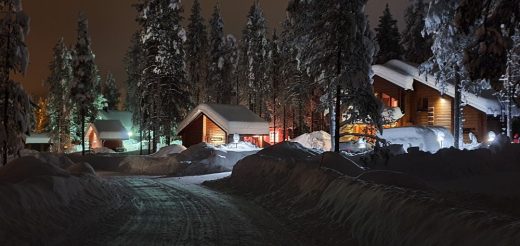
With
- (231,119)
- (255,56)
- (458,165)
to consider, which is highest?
(255,56)

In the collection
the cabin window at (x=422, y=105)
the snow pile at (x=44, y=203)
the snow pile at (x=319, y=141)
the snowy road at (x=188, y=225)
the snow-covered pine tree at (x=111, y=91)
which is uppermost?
the snow-covered pine tree at (x=111, y=91)

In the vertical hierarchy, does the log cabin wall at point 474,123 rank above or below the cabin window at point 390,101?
below

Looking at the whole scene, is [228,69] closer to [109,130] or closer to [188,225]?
[109,130]

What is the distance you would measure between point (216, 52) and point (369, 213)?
193 feet

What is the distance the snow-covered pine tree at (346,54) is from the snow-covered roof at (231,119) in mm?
23565

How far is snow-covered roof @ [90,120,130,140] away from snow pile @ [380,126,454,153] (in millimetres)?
47385

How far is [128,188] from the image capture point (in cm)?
2136

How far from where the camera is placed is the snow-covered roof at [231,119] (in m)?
48.7

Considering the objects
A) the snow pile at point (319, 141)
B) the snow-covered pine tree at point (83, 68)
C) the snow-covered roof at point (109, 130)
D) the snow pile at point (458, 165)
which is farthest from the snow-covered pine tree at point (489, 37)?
the snow-covered roof at point (109, 130)

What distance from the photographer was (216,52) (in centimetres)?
6738

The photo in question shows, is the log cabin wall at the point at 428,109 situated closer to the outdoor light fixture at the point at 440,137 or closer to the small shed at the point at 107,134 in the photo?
the outdoor light fixture at the point at 440,137

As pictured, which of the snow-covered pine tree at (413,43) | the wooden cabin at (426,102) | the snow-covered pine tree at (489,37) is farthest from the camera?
the snow-covered pine tree at (413,43)

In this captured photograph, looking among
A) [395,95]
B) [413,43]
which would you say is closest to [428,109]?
[395,95]

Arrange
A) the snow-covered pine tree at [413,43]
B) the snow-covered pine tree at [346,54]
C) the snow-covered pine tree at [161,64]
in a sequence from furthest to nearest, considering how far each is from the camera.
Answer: the snow-covered pine tree at [413,43], the snow-covered pine tree at [161,64], the snow-covered pine tree at [346,54]
